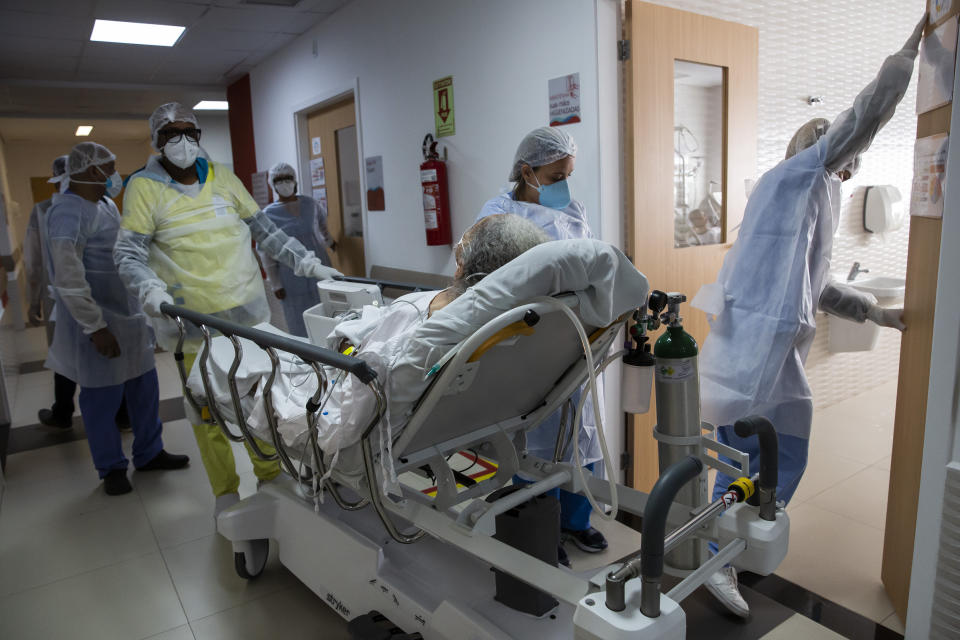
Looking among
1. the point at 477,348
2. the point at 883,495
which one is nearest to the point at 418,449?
the point at 477,348

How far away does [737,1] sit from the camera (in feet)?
9.71

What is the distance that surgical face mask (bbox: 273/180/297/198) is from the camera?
4.56 metres

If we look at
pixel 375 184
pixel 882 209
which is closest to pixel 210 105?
pixel 375 184

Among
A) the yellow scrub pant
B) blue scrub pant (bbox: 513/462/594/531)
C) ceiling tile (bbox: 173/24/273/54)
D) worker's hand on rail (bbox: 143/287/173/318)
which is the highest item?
ceiling tile (bbox: 173/24/273/54)

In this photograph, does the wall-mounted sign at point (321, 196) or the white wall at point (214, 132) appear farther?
the white wall at point (214, 132)

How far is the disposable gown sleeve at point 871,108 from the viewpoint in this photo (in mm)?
1844

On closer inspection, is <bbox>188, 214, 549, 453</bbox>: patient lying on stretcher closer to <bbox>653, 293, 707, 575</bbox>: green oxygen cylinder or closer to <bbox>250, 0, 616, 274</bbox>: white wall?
<bbox>653, 293, 707, 575</bbox>: green oxygen cylinder

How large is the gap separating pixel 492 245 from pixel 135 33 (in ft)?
14.4

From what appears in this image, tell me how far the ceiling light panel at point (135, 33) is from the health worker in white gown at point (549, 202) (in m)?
3.48

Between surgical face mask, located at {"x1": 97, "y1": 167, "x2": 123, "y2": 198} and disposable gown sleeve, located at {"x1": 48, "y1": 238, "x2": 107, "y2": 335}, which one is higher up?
surgical face mask, located at {"x1": 97, "y1": 167, "x2": 123, "y2": 198}

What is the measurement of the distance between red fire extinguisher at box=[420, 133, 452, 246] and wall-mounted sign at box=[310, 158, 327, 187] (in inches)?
68.1

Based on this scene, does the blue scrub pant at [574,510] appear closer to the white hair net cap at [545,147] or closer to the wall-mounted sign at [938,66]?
the white hair net cap at [545,147]

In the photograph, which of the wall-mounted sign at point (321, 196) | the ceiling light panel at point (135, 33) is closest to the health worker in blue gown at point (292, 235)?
the wall-mounted sign at point (321, 196)

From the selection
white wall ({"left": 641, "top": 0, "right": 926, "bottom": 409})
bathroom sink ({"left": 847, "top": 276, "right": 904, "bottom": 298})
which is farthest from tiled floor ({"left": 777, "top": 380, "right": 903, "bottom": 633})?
bathroom sink ({"left": 847, "top": 276, "right": 904, "bottom": 298})
